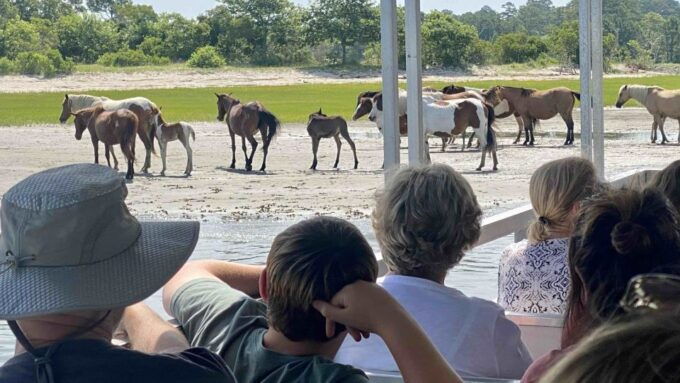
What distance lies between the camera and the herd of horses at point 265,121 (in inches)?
563

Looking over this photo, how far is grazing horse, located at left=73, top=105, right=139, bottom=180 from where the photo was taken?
1419 centimetres

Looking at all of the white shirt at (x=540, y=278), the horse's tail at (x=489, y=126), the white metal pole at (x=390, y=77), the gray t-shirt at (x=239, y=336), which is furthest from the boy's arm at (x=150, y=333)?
the horse's tail at (x=489, y=126)

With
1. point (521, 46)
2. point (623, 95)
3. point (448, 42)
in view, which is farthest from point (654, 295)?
point (623, 95)

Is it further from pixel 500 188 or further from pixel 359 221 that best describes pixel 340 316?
pixel 500 188

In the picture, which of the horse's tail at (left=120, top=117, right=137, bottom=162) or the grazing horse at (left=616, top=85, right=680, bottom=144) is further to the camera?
the grazing horse at (left=616, top=85, right=680, bottom=144)

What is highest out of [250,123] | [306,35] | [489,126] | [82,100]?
[306,35]

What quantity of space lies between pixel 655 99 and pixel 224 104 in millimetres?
6756

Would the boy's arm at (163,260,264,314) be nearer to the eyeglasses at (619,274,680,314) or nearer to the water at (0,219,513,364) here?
the eyeglasses at (619,274,680,314)

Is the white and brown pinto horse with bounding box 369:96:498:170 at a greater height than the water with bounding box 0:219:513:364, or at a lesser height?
greater

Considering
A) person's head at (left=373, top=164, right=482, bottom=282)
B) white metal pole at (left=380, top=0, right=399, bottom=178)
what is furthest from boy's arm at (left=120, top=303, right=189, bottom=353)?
white metal pole at (left=380, top=0, right=399, bottom=178)

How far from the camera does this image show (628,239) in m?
1.41

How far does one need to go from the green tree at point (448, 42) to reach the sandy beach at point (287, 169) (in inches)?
145

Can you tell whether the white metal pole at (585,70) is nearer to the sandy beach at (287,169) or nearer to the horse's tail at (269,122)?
the sandy beach at (287,169)

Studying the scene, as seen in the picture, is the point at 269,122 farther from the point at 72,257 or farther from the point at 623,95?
the point at 72,257
